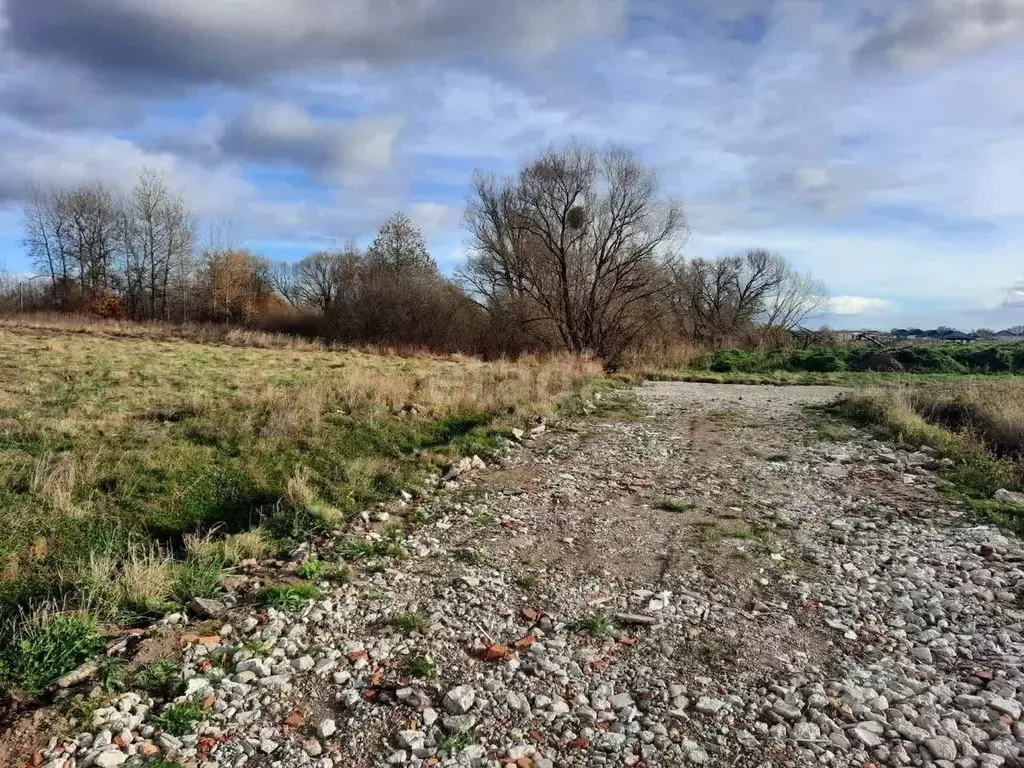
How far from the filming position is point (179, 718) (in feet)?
12.3

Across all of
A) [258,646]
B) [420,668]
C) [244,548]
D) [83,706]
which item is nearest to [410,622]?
[420,668]

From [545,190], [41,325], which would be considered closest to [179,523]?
[545,190]

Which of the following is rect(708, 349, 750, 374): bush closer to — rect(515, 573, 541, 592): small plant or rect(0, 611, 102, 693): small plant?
rect(515, 573, 541, 592): small plant

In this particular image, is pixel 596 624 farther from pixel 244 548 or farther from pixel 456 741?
pixel 244 548

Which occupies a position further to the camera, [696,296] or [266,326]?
[696,296]

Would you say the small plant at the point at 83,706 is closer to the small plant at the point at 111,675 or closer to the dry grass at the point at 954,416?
the small plant at the point at 111,675

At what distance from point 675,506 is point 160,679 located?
556cm

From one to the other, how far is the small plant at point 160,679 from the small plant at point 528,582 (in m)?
2.64

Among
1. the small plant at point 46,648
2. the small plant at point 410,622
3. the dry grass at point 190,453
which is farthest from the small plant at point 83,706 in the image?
the small plant at point 410,622

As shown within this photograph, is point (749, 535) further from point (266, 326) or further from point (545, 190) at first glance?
point (266, 326)

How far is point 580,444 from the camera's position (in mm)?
11367

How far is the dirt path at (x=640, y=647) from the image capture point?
144 inches

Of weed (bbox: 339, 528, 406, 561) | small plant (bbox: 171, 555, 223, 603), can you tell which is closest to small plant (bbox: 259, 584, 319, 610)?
small plant (bbox: 171, 555, 223, 603)

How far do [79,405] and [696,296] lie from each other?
4702 centimetres
